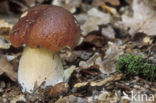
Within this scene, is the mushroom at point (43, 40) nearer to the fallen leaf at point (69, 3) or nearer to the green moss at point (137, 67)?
the green moss at point (137, 67)

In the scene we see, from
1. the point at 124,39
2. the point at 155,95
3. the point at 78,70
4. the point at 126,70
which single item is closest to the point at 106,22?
the point at 124,39

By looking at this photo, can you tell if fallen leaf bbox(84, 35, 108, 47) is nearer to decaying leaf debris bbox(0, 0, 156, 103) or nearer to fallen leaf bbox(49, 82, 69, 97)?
decaying leaf debris bbox(0, 0, 156, 103)

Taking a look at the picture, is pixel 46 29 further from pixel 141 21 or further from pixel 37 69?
pixel 141 21

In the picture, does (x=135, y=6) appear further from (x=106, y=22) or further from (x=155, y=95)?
(x=155, y=95)

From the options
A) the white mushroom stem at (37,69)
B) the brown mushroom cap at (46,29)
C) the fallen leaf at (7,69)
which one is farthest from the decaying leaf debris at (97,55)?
the brown mushroom cap at (46,29)

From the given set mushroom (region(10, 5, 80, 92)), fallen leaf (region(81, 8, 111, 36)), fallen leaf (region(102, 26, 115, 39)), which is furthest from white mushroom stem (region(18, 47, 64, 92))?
fallen leaf (region(102, 26, 115, 39))

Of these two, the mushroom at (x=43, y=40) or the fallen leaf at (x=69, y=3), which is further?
the fallen leaf at (x=69, y=3)
